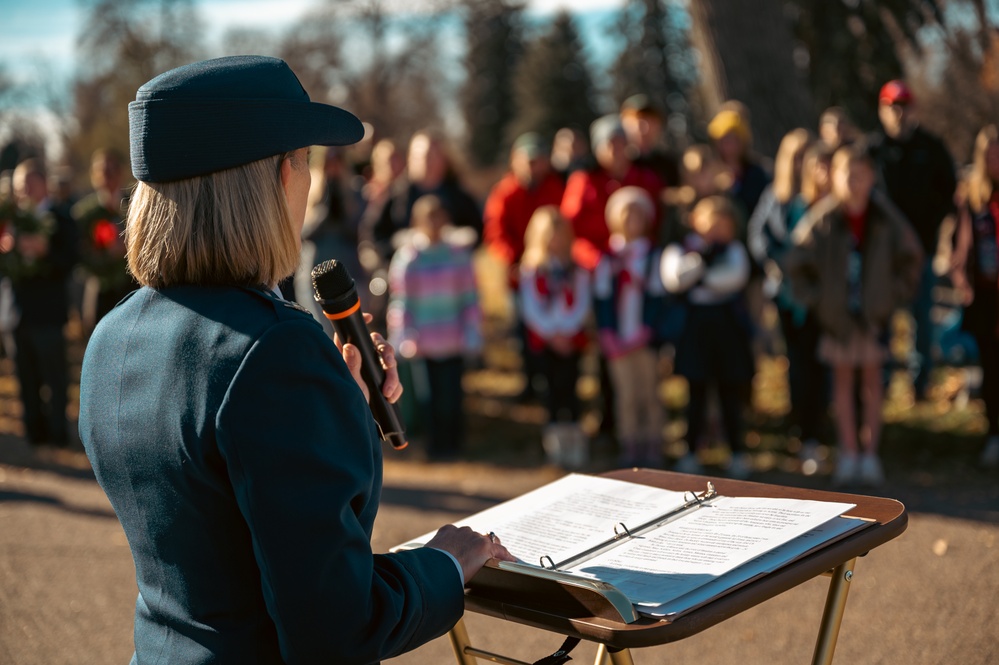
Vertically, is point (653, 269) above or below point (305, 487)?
below

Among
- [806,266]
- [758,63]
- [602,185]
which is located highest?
[758,63]

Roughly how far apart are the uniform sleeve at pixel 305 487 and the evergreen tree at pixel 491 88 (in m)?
49.6

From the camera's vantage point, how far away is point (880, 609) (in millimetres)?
4844

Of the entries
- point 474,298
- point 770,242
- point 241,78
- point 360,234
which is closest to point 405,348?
point 474,298

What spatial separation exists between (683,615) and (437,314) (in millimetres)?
6622

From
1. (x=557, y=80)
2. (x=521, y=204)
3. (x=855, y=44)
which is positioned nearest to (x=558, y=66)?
(x=557, y=80)

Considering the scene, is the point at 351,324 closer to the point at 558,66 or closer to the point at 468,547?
the point at 468,547

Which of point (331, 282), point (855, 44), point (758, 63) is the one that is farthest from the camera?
point (855, 44)

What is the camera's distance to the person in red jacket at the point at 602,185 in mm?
8500

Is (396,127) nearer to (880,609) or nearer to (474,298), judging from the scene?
(474,298)

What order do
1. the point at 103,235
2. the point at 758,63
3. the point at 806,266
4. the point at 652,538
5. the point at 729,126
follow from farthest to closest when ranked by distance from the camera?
the point at 758,63, the point at 103,235, the point at 729,126, the point at 806,266, the point at 652,538

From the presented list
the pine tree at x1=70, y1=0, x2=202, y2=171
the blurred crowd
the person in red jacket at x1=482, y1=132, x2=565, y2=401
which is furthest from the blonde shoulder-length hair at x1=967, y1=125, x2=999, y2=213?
the pine tree at x1=70, y1=0, x2=202, y2=171

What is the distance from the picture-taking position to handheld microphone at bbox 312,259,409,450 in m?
2.38

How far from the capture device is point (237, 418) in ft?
5.71
